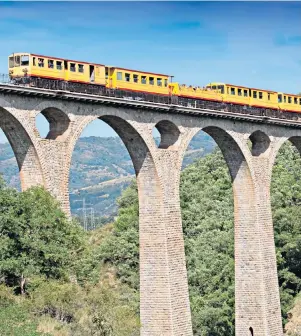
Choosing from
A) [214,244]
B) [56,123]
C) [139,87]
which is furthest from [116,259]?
[56,123]

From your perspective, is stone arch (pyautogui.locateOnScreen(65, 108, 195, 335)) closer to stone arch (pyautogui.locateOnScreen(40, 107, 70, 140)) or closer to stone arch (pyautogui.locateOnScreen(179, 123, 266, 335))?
stone arch (pyautogui.locateOnScreen(40, 107, 70, 140))

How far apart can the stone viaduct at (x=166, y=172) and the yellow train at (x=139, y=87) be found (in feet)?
3.02

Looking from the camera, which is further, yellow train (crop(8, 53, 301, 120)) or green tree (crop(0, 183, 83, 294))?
yellow train (crop(8, 53, 301, 120))

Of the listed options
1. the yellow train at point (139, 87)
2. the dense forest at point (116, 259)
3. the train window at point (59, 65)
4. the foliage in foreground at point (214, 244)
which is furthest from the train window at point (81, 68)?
the foliage in foreground at point (214, 244)

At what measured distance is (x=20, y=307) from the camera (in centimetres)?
3284

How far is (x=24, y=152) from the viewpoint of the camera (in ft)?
130

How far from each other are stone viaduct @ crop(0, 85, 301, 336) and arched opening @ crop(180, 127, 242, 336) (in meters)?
1.84

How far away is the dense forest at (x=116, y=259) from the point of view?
114ft

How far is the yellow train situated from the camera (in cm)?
4031

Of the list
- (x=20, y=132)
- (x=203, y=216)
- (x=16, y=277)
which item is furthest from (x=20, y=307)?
(x=203, y=216)

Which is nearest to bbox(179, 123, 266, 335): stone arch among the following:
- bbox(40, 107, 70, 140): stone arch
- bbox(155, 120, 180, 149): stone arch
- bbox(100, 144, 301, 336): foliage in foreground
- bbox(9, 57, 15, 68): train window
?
bbox(100, 144, 301, 336): foliage in foreground

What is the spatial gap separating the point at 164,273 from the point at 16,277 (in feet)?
39.1

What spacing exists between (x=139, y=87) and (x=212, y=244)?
2070 cm

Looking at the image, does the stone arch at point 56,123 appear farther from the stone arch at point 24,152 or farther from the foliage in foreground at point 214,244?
the foliage in foreground at point 214,244
